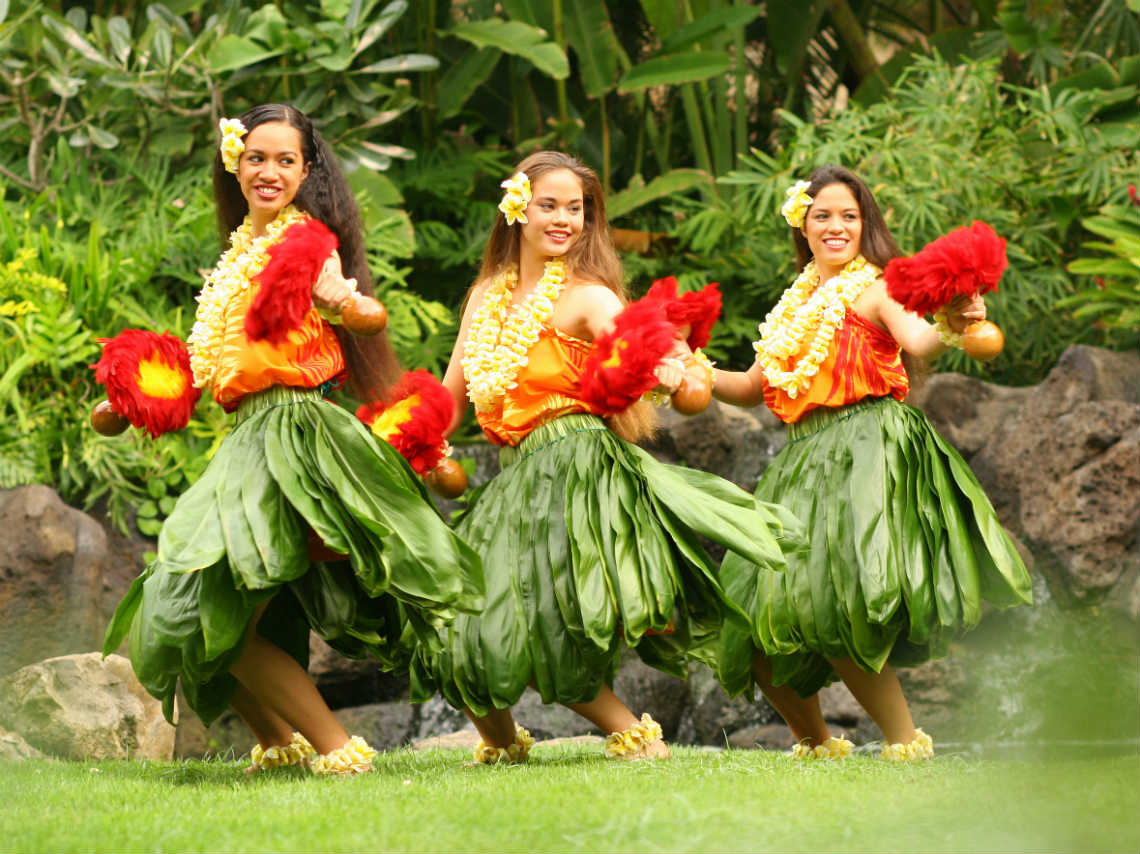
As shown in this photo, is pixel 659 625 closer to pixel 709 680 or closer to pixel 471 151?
pixel 709 680

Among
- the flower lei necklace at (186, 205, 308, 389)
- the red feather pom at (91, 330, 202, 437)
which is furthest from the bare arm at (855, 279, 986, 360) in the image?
the red feather pom at (91, 330, 202, 437)

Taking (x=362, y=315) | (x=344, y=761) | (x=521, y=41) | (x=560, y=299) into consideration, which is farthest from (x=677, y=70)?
(x=344, y=761)

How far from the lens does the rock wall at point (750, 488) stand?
4855 millimetres

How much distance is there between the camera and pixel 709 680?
557 cm

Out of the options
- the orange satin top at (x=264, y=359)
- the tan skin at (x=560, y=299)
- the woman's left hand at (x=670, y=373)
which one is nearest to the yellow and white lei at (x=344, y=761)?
the tan skin at (x=560, y=299)

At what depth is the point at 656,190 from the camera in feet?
22.5

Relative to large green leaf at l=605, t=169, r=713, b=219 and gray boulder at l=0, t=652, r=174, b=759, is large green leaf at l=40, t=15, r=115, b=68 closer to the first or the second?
large green leaf at l=605, t=169, r=713, b=219

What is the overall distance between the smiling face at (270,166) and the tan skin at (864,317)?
1.31 meters

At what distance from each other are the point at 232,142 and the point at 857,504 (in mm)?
1762

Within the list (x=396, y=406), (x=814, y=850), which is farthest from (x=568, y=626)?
(x=814, y=850)

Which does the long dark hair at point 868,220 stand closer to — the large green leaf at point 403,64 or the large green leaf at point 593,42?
the large green leaf at point 403,64

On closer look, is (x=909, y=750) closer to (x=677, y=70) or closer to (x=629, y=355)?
(x=629, y=355)

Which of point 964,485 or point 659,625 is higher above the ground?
point 964,485

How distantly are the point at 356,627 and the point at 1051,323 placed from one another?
4705 millimetres
